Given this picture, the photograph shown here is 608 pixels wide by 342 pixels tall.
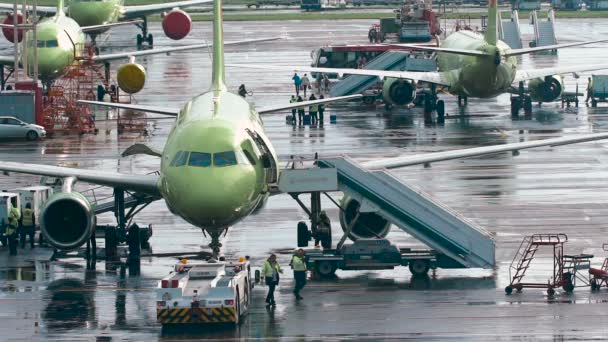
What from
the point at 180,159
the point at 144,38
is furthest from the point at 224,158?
the point at 144,38

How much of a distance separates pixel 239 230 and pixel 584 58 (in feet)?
207

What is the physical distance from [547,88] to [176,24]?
37.4 m

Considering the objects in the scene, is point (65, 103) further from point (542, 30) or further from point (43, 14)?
point (542, 30)

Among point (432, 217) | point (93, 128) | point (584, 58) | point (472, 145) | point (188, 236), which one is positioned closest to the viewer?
point (432, 217)

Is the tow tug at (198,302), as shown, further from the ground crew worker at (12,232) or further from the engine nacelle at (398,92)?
the engine nacelle at (398,92)

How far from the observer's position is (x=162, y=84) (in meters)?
94.0

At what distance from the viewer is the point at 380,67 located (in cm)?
8775

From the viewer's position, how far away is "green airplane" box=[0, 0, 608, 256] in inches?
1513

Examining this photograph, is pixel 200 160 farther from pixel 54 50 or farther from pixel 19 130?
pixel 54 50

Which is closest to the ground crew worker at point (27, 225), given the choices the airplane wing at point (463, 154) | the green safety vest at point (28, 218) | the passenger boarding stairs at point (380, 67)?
the green safety vest at point (28, 218)

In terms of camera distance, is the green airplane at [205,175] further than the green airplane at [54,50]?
No

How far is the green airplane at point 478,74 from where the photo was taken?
75062 mm

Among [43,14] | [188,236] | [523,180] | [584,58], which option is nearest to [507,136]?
[523,180]

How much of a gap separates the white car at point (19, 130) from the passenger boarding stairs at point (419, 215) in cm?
3230
